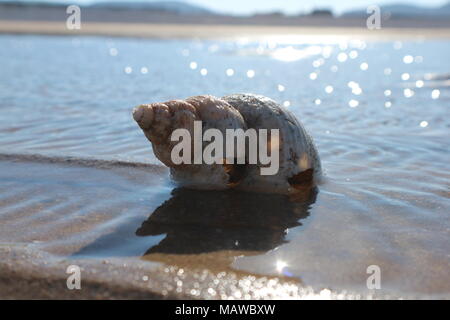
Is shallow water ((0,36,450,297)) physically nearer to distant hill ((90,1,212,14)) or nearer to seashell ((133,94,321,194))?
seashell ((133,94,321,194))

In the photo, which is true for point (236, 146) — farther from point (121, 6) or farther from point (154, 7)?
point (154, 7)

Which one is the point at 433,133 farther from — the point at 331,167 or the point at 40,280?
the point at 40,280

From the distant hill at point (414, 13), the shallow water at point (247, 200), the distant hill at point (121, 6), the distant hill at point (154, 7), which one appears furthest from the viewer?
the distant hill at point (154, 7)

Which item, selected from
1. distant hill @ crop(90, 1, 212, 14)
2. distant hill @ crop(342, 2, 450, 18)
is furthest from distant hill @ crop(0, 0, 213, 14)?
distant hill @ crop(342, 2, 450, 18)

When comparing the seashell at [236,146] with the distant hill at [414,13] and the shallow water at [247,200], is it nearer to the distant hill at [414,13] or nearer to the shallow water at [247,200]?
the shallow water at [247,200]

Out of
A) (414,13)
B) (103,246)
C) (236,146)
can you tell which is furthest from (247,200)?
(414,13)

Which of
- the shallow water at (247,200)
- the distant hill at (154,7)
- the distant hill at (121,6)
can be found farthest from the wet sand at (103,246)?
the distant hill at (154,7)

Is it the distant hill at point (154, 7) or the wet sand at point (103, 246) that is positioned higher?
the distant hill at point (154, 7)

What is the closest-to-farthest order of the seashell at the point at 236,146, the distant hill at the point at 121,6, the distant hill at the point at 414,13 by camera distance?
the seashell at the point at 236,146
the distant hill at the point at 121,6
the distant hill at the point at 414,13
